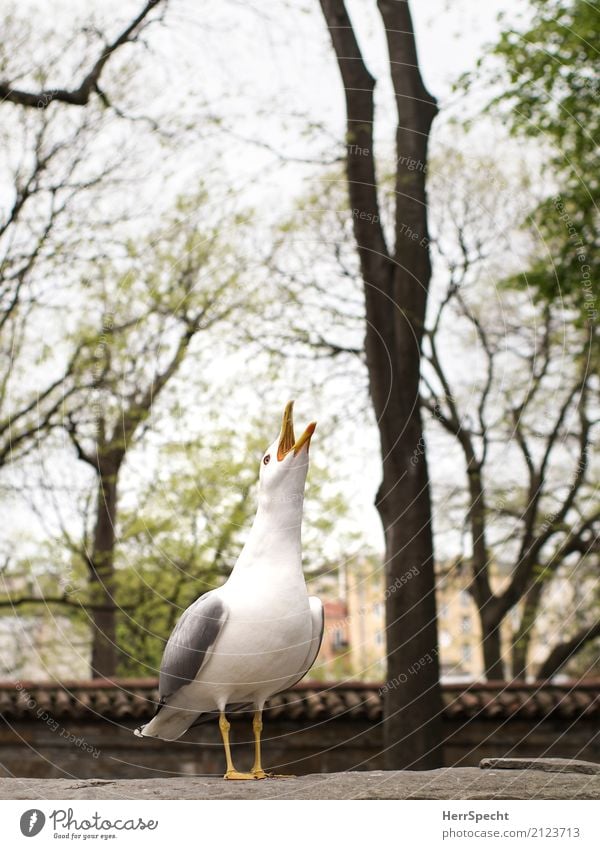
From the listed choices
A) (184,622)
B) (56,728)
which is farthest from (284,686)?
(56,728)

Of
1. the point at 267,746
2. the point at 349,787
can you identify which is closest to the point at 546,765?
the point at 349,787

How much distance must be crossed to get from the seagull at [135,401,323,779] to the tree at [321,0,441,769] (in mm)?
2053

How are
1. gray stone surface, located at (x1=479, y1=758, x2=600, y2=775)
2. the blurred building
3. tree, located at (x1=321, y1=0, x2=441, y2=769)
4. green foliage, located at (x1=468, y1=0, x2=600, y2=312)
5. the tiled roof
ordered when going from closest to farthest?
gray stone surface, located at (x1=479, y1=758, x2=600, y2=775), tree, located at (x1=321, y1=0, x2=441, y2=769), the tiled roof, green foliage, located at (x1=468, y1=0, x2=600, y2=312), the blurred building

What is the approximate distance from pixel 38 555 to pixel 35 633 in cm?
272

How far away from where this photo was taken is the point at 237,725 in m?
6.77

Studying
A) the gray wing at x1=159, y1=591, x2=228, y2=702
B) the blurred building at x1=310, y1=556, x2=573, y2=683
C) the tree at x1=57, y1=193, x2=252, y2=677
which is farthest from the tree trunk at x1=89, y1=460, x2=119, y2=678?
the gray wing at x1=159, y1=591, x2=228, y2=702

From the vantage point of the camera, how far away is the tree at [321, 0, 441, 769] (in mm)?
5629

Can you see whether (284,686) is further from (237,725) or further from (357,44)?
(357,44)

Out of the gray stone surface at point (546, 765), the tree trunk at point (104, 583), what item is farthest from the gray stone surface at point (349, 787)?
Result: the tree trunk at point (104, 583)

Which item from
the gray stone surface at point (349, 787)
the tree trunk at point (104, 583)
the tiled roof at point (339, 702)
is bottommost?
the gray stone surface at point (349, 787)

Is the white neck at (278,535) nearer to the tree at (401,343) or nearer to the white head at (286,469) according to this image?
the white head at (286,469)

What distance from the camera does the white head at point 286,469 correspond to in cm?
359

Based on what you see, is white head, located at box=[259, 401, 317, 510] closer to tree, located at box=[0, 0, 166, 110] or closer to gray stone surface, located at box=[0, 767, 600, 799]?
gray stone surface, located at box=[0, 767, 600, 799]

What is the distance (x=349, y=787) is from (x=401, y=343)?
2.93 m
